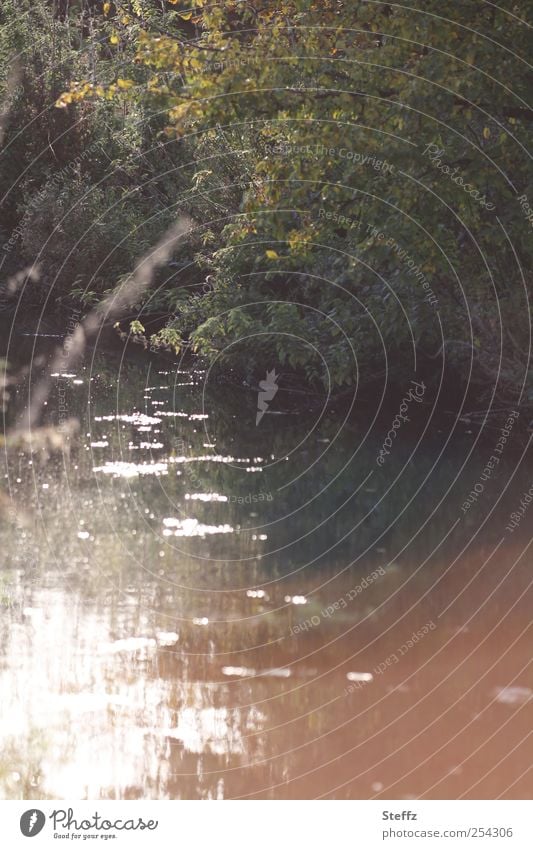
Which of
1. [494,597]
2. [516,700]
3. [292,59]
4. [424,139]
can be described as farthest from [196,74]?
[516,700]

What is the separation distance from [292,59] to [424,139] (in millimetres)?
1702
